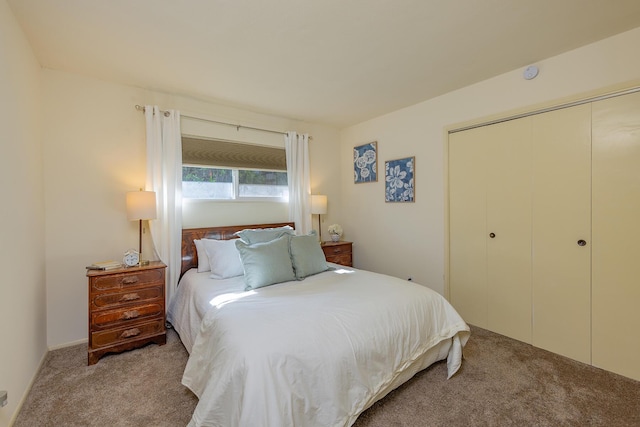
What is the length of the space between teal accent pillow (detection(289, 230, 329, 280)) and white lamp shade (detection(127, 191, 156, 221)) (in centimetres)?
133

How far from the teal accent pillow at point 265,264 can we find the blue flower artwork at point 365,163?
6.43ft

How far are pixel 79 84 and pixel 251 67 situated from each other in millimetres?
1607

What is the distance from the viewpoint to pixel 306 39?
6.84 feet

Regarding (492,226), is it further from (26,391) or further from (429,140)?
(26,391)

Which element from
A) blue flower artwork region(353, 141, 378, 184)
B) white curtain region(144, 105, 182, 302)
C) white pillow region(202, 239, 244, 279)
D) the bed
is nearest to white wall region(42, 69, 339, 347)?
white curtain region(144, 105, 182, 302)

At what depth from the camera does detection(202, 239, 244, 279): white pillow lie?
268 centimetres

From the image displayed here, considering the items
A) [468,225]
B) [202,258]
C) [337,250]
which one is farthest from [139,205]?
[468,225]

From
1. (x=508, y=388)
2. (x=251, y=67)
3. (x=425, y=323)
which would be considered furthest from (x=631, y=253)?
(x=251, y=67)

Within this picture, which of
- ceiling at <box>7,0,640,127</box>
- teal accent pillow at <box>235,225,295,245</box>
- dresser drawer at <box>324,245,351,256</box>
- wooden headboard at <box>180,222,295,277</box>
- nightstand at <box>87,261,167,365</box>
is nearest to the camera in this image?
ceiling at <box>7,0,640,127</box>

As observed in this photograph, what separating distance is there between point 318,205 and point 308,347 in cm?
260

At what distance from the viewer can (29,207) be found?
2080 mm

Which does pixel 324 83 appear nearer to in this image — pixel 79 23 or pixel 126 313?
pixel 79 23

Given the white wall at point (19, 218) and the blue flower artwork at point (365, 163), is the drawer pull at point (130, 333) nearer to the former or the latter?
the white wall at point (19, 218)

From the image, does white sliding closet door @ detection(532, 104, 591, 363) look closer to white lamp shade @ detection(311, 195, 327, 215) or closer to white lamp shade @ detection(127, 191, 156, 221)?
white lamp shade @ detection(311, 195, 327, 215)
